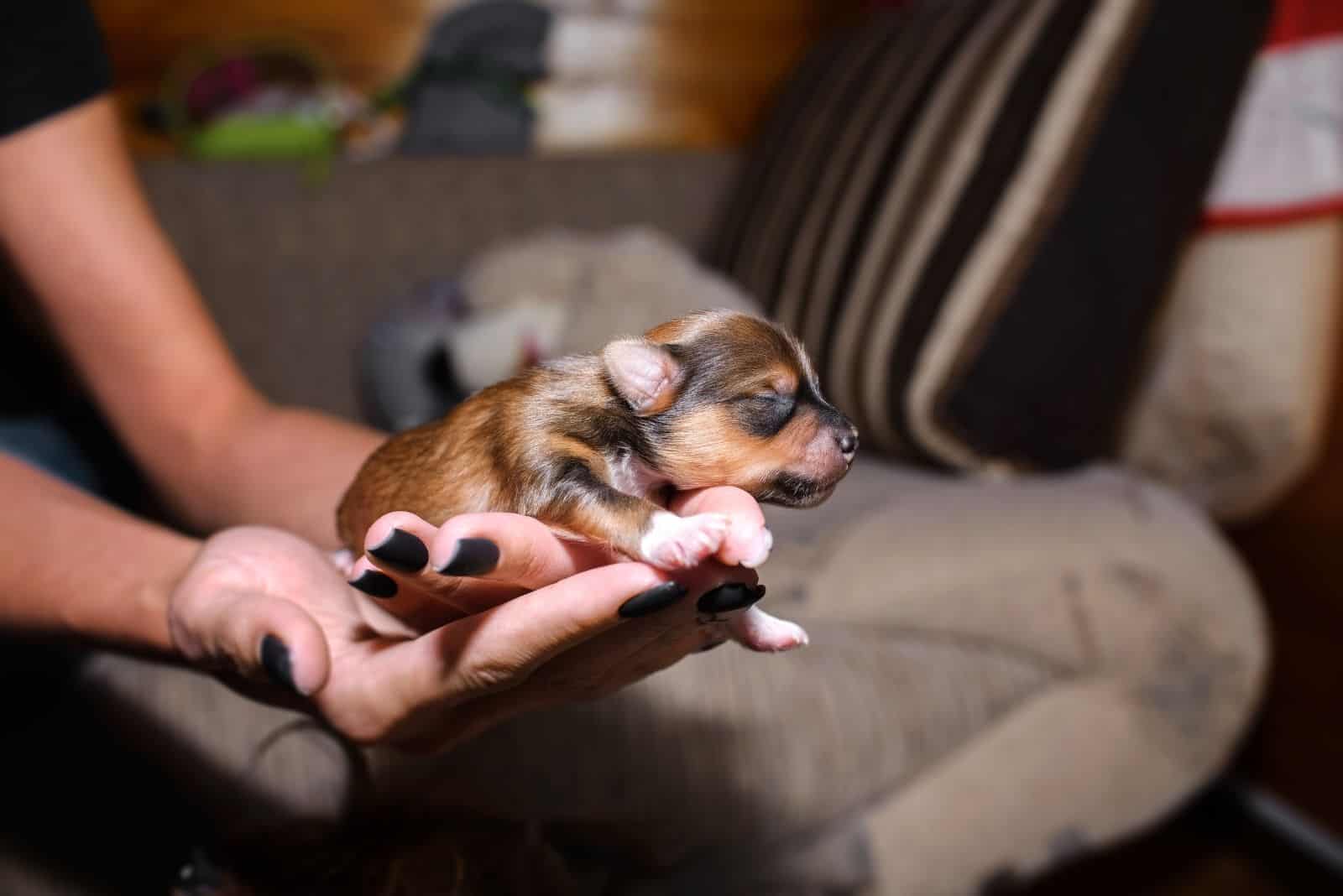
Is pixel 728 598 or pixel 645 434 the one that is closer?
pixel 728 598

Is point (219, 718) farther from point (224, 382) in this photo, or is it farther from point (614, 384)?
point (224, 382)

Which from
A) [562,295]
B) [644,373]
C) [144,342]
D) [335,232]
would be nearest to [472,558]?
[644,373]

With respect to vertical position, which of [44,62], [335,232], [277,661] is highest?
[44,62]

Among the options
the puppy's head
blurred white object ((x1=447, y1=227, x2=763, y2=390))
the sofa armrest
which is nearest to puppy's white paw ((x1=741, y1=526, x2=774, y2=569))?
the puppy's head

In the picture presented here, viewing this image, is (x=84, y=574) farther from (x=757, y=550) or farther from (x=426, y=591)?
(x=757, y=550)

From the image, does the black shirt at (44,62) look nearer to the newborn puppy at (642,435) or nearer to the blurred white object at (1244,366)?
the newborn puppy at (642,435)

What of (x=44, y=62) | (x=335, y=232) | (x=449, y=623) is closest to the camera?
(x=449, y=623)

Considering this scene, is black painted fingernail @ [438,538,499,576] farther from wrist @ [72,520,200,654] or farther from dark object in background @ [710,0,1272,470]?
dark object in background @ [710,0,1272,470]

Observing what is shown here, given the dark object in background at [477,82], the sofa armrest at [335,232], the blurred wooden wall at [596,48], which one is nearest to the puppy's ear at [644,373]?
the sofa armrest at [335,232]
